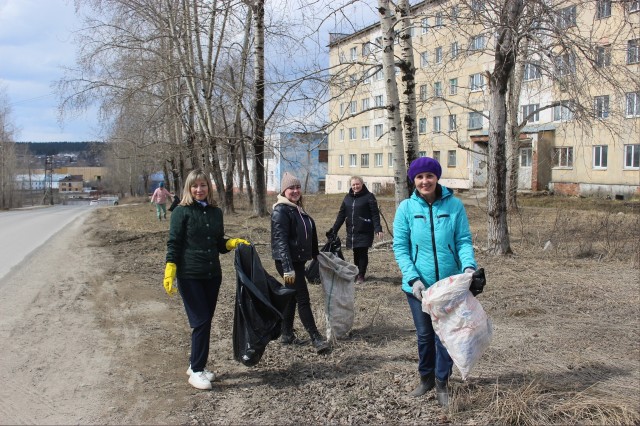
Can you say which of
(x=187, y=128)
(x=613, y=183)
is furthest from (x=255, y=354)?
Result: (x=613, y=183)

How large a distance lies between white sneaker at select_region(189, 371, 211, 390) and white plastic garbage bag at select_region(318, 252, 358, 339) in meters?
1.36

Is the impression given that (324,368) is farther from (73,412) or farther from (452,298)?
(73,412)

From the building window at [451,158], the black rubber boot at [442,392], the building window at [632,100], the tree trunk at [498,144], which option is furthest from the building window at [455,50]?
the building window at [451,158]

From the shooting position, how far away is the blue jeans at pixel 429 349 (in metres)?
3.69

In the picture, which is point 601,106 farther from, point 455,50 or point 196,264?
point 196,264

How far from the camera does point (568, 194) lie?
31.3 meters

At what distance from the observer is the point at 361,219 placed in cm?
775

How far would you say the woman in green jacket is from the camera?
418 cm

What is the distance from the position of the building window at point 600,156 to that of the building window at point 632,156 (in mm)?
1182

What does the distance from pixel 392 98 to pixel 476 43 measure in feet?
7.96

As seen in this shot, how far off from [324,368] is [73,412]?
195 centimetres

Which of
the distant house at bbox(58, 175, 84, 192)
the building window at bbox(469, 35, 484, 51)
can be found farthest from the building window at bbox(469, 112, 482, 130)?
the distant house at bbox(58, 175, 84, 192)

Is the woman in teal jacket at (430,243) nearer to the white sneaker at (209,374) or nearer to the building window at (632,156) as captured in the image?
the white sneaker at (209,374)

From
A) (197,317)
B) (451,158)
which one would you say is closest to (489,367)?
(197,317)
